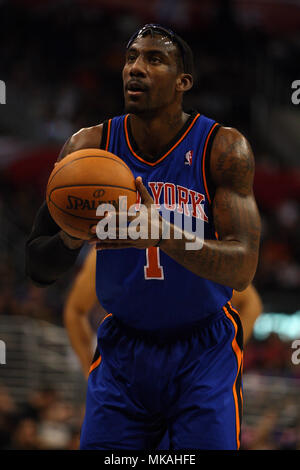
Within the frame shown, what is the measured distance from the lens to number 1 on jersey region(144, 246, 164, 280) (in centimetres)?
302

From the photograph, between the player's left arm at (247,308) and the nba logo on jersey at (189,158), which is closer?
the nba logo on jersey at (189,158)

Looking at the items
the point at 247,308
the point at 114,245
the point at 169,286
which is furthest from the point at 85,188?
the point at 247,308

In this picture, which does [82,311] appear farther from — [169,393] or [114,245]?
[114,245]

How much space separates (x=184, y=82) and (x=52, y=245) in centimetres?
96

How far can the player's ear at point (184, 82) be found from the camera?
10.3 feet

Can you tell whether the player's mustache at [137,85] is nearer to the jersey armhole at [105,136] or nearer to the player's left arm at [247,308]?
the jersey armhole at [105,136]

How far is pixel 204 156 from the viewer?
120 inches

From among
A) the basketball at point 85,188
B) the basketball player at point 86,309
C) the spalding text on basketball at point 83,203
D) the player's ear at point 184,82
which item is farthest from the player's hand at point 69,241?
the basketball player at point 86,309

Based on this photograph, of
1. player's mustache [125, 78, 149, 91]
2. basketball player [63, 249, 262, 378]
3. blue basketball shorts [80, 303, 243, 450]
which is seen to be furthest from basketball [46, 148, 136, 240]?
basketball player [63, 249, 262, 378]

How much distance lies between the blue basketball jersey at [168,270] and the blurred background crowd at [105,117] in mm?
5041

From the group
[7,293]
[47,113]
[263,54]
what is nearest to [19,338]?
[7,293]

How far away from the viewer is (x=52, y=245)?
3148 millimetres

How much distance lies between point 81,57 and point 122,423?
1293 cm

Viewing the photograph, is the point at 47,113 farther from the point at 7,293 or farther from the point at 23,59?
the point at 7,293
